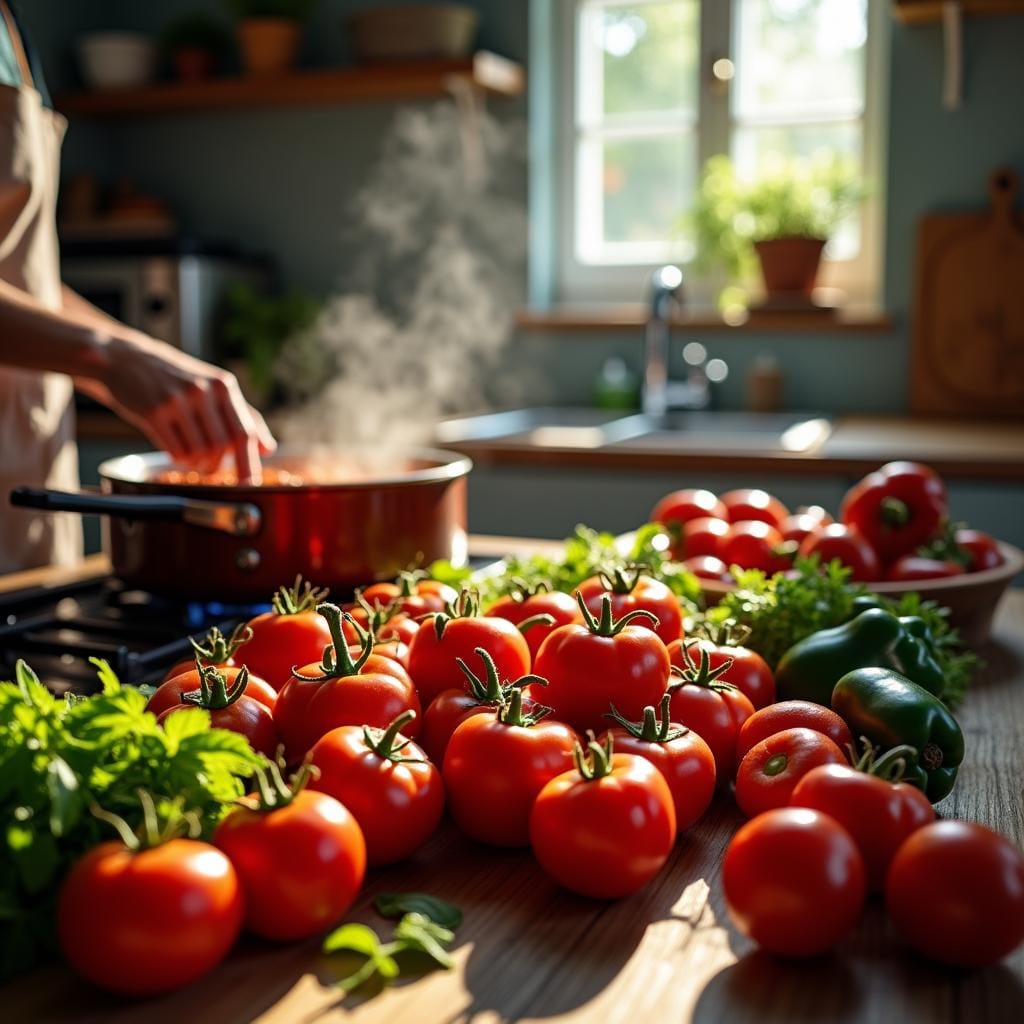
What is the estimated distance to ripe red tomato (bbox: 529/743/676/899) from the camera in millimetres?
667

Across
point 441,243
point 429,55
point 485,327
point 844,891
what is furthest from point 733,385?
point 844,891

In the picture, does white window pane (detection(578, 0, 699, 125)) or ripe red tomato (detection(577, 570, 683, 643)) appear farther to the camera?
white window pane (detection(578, 0, 699, 125))

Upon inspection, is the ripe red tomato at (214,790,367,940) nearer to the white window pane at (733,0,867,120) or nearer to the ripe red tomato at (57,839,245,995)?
the ripe red tomato at (57,839,245,995)

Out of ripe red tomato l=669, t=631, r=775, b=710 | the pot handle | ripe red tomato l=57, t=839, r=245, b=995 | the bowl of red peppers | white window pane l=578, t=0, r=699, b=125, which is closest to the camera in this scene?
ripe red tomato l=57, t=839, r=245, b=995

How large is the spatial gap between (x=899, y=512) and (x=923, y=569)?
14cm

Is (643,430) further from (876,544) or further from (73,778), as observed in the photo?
(73,778)

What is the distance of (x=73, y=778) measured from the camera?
60 centimetres

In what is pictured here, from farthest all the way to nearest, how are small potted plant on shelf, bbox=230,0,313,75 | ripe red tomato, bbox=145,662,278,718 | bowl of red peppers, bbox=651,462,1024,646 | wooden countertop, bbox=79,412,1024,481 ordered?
Answer: small potted plant on shelf, bbox=230,0,313,75, wooden countertop, bbox=79,412,1024,481, bowl of red peppers, bbox=651,462,1024,646, ripe red tomato, bbox=145,662,278,718

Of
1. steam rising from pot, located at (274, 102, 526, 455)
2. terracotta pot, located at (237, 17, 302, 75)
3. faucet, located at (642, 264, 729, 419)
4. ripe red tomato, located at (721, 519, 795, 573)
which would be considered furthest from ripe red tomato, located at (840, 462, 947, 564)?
terracotta pot, located at (237, 17, 302, 75)

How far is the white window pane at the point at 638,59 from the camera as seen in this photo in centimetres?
347

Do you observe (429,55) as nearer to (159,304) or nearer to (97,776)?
(159,304)

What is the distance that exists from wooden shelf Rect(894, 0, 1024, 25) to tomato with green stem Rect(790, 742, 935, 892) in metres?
2.66

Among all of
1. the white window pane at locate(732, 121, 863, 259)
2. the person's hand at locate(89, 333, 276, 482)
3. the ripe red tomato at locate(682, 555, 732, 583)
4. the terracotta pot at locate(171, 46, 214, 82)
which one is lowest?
the ripe red tomato at locate(682, 555, 732, 583)

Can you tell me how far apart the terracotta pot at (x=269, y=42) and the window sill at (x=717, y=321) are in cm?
101
